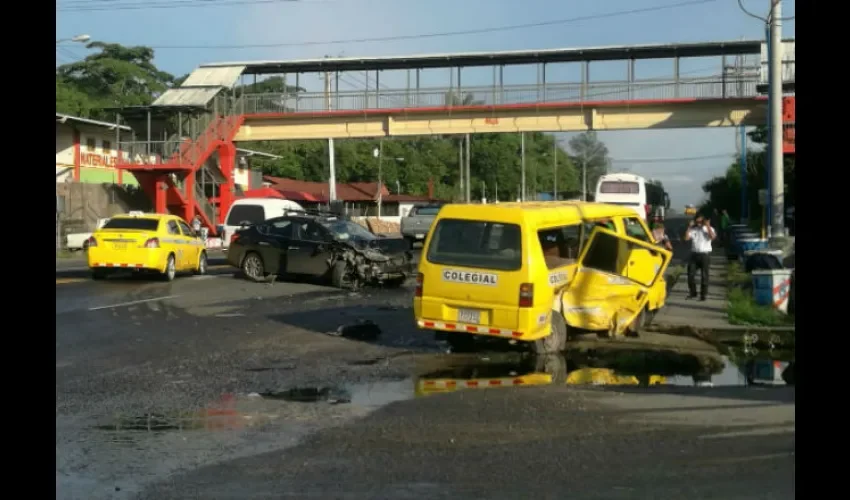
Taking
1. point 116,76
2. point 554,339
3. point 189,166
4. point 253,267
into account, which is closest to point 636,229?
point 554,339

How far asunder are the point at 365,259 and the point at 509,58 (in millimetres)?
27616

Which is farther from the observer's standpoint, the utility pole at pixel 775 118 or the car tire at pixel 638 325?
the utility pole at pixel 775 118

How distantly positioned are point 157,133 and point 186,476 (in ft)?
130

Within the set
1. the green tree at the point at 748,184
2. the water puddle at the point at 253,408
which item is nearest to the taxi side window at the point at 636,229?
the water puddle at the point at 253,408

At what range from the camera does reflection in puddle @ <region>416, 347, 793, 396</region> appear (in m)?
10.5

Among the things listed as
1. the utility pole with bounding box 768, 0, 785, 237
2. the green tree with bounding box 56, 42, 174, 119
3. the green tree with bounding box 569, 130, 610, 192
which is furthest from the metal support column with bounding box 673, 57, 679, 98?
the green tree with bounding box 569, 130, 610, 192

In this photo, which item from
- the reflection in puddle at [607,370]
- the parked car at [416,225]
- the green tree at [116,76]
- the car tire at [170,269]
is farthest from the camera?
the green tree at [116,76]

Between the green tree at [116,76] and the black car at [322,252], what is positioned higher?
the green tree at [116,76]

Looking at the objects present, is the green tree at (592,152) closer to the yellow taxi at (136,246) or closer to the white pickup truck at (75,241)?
the white pickup truck at (75,241)

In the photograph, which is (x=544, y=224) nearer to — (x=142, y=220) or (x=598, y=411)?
(x=598, y=411)

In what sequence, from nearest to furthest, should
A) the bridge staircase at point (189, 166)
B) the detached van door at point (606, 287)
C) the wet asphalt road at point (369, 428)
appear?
1. the wet asphalt road at point (369, 428)
2. the detached van door at point (606, 287)
3. the bridge staircase at point (189, 166)

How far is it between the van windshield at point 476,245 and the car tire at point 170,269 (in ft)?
37.6

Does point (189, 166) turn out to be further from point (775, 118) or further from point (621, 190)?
point (775, 118)

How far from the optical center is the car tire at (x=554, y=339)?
12086 millimetres
